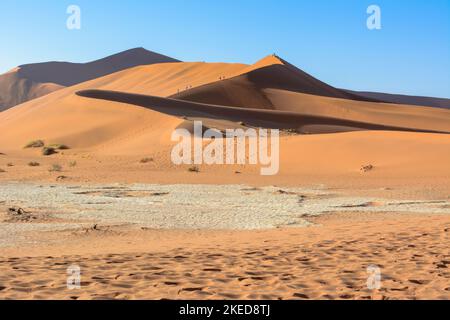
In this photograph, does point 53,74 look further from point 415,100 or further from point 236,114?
point 236,114

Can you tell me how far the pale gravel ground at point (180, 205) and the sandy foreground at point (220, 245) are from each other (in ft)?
0.10

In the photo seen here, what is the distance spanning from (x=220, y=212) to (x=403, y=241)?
590cm

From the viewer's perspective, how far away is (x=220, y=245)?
1034 cm

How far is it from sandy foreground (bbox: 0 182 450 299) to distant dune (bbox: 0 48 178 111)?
11137cm

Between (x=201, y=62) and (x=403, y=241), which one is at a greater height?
(x=201, y=62)

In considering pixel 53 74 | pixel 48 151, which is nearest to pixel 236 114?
pixel 48 151

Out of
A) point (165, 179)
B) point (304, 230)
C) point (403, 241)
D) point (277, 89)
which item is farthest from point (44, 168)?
point (277, 89)

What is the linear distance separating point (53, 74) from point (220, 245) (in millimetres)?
146653

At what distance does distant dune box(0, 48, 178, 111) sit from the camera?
130m

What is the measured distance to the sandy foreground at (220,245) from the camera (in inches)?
277

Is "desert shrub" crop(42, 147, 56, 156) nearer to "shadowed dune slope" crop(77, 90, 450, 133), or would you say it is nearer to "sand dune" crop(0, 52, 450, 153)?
"sand dune" crop(0, 52, 450, 153)

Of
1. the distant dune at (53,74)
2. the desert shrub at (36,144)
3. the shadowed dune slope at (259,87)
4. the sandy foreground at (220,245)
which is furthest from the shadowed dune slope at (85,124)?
the distant dune at (53,74)
